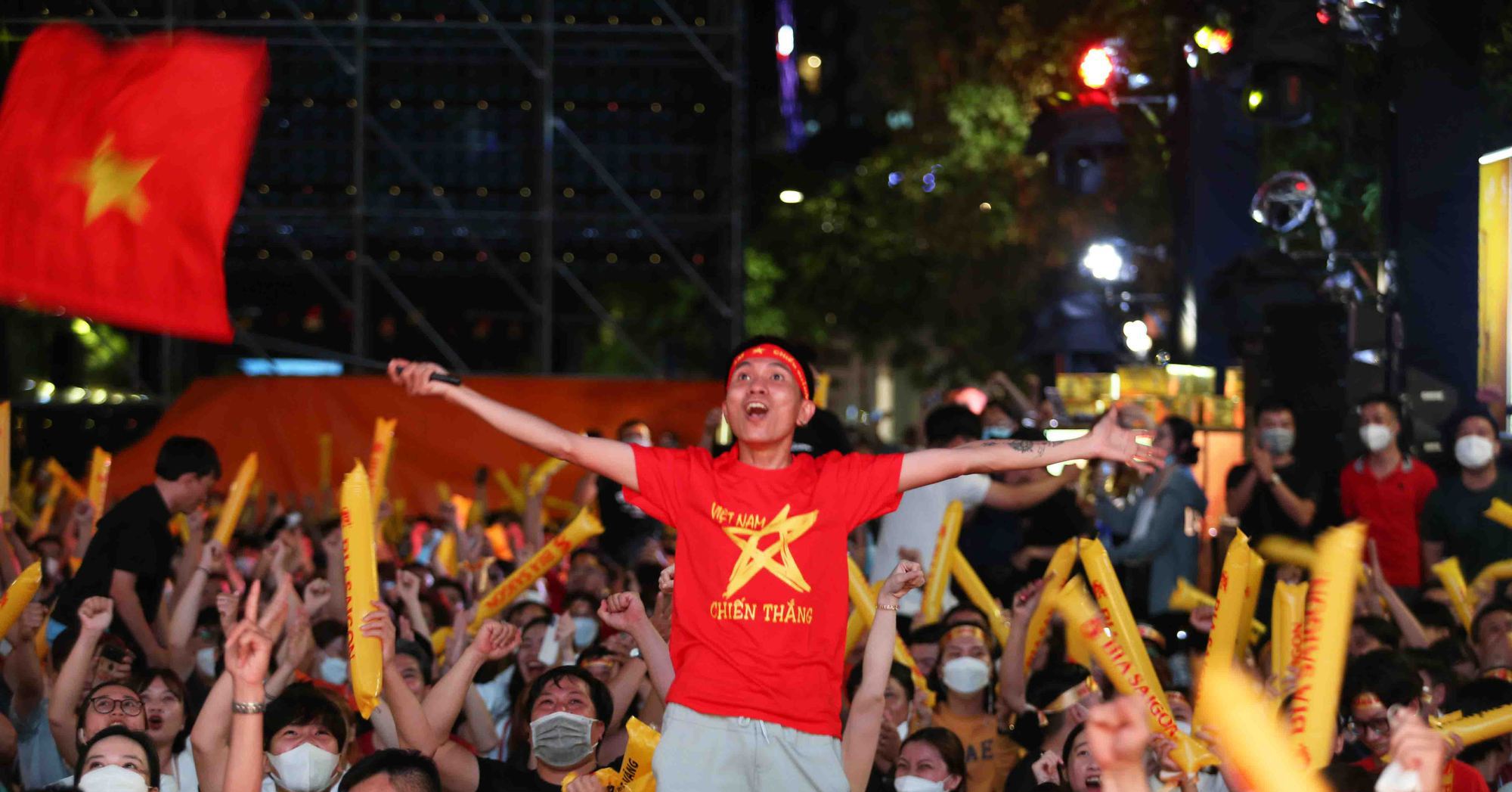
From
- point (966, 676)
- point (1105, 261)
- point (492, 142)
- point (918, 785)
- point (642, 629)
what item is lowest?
point (918, 785)

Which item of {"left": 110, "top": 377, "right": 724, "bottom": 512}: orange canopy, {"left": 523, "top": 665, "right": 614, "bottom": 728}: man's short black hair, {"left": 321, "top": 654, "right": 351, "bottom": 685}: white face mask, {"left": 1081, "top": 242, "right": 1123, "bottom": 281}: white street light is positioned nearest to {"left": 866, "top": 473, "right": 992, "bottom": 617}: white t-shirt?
{"left": 321, "top": 654, "right": 351, "bottom": 685}: white face mask

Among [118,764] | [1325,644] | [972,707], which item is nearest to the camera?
[1325,644]

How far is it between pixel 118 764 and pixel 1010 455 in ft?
8.41

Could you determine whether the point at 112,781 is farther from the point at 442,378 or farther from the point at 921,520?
the point at 921,520

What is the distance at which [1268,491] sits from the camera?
9.36 metres

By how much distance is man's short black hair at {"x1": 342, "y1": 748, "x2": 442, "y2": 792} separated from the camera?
4988 mm

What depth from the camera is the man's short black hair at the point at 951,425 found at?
902 cm

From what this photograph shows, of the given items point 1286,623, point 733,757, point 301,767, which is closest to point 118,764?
point 301,767

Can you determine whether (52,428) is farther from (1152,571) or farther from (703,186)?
(1152,571)

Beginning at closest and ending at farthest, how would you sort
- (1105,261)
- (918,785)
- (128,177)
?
(128,177)
(918,785)
(1105,261)

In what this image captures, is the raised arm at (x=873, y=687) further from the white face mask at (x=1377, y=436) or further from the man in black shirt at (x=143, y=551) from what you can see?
the white face mask at (x=1377, y=436)

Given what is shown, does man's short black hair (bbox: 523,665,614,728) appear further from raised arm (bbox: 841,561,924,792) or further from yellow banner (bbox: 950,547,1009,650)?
yellow banner (bbox: 950,547,1009,650)

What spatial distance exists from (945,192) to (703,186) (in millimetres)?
8396

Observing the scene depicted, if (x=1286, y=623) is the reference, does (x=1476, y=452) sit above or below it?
above
